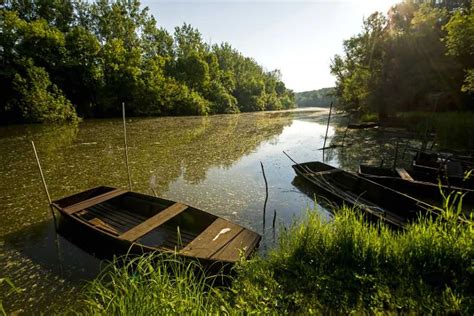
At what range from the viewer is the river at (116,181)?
15.2 feet

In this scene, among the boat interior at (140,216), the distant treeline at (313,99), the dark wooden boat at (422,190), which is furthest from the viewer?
the distant treeline at (313,99)

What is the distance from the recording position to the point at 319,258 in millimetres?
3881

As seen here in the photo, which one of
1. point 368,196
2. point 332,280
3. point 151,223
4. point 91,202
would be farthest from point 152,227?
point 368,196

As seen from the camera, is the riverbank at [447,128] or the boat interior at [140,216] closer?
the boat interior at [140,216]

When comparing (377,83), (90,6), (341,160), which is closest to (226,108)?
(90,6)

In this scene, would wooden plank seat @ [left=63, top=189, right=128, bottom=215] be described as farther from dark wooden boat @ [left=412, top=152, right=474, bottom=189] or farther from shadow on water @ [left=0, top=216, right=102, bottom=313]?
dark wooden boat @ [left=412, top=152, right=474, bottom=189]

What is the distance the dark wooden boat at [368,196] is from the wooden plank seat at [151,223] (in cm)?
401

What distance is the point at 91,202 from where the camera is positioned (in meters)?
6.33

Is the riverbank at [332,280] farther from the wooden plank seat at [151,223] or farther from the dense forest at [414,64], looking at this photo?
the dense forest at [414,64]

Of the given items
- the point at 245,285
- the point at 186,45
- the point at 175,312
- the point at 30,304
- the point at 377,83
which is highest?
the point at 186,45

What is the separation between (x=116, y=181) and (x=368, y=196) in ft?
29.5

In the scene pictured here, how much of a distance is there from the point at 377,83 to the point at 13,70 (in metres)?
37.4

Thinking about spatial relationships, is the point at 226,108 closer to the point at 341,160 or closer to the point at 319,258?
the point at 341,160

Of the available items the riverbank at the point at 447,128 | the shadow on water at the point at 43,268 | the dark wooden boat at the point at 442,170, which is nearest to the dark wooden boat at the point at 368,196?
the dark wooden boat at the point at 442,170
